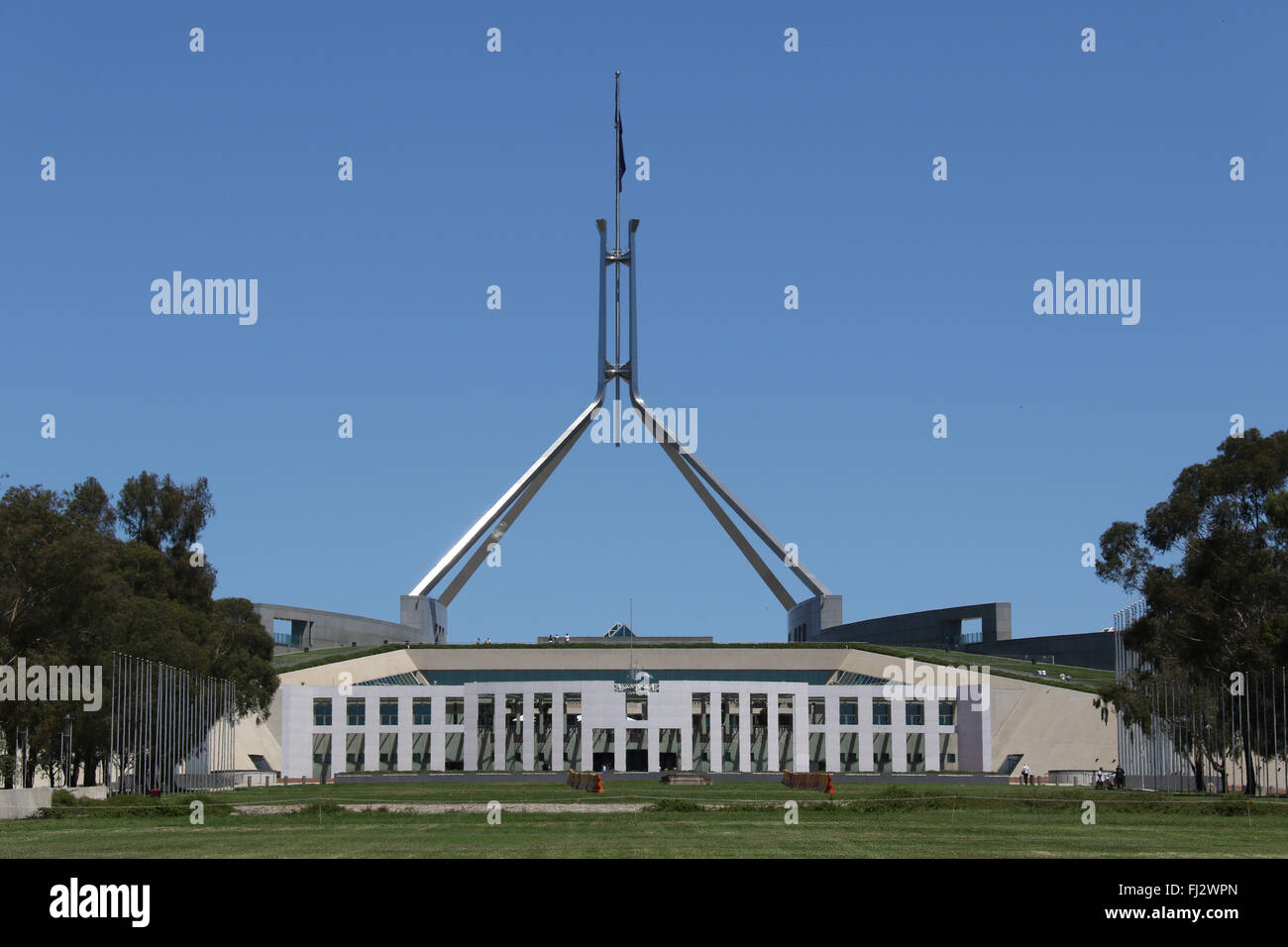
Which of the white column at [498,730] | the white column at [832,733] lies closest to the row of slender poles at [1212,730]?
the white column at [832,733]

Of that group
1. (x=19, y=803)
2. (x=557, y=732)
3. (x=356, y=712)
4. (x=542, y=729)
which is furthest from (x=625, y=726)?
(x=19, y=803)

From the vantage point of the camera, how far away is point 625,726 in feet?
211

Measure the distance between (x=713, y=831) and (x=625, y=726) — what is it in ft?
138

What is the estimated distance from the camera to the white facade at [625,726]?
64312 mm

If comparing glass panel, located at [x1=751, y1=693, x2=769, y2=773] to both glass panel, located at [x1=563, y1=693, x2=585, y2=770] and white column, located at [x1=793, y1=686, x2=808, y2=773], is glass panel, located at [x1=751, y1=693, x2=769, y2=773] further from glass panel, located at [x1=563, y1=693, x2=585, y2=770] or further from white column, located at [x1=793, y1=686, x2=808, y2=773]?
glass panel, located at [x1=563, y1=693, x2=585, y2=770]

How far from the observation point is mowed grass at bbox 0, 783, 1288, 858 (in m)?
18.4

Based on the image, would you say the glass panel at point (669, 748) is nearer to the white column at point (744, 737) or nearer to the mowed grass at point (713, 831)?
the white column at point (744, 737)

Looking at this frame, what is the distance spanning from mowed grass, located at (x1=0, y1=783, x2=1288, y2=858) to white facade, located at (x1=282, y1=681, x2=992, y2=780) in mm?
29683

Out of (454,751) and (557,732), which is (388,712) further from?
(557,732)

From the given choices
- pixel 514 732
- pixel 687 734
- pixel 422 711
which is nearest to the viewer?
pixel 687 734

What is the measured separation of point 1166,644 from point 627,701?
26371 mm

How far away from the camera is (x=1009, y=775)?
58.7 meters

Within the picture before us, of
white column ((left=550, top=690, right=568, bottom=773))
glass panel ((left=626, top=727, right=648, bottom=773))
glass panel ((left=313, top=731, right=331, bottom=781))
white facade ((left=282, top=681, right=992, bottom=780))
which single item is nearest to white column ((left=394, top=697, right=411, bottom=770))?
white facade ((left=282, top=681, right=992, bottom=780))
